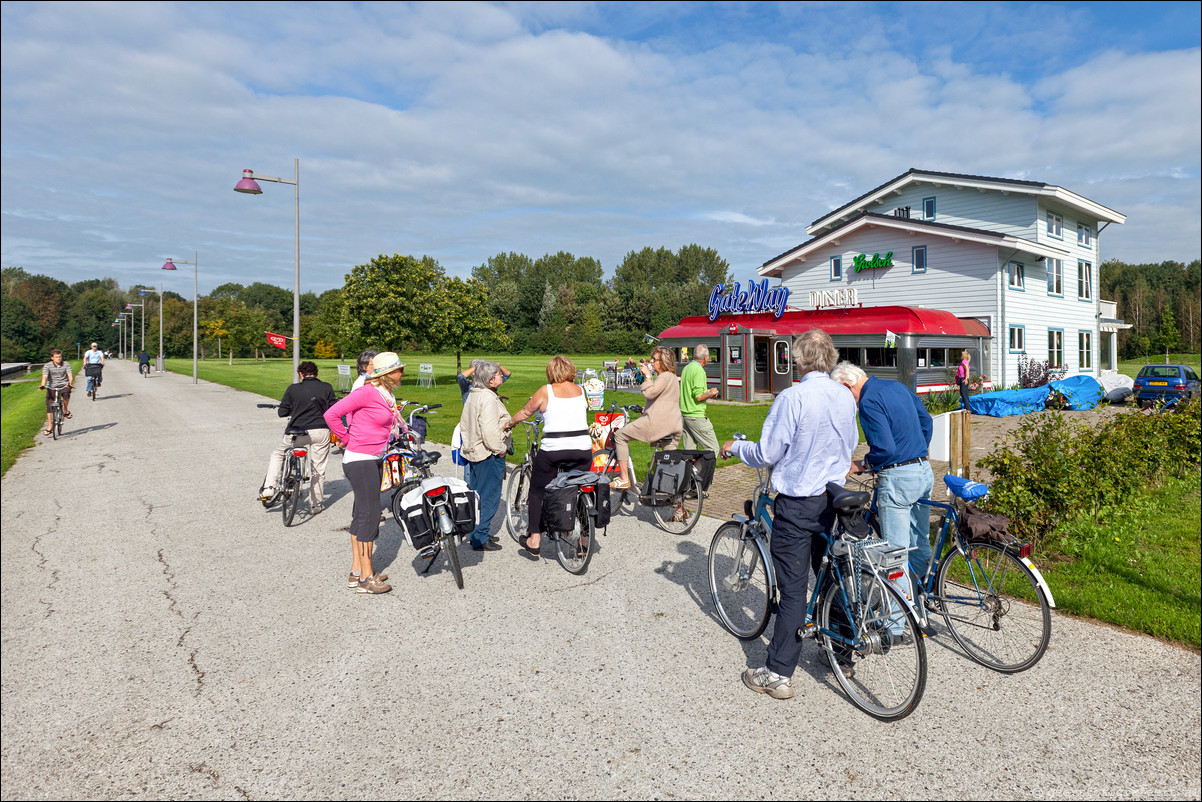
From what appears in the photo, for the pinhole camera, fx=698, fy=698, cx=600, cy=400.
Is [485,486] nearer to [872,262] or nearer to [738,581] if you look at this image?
[738,581]

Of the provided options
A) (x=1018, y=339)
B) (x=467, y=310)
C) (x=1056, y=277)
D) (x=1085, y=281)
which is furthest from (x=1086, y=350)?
(x=467, y=310)

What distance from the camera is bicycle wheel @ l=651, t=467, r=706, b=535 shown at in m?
6.94

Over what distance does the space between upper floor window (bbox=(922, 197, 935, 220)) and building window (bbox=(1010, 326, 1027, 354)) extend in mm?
5925

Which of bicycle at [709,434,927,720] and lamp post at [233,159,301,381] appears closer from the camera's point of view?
bicycle at [709,434,927,720]

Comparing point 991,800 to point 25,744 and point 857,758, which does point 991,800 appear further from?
point 25,744

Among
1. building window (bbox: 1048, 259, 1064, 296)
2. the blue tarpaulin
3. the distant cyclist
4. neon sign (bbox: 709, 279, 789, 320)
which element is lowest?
the blue tarpaulin

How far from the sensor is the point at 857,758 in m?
3.18

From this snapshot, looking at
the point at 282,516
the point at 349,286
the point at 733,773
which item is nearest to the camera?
the point at 733,773

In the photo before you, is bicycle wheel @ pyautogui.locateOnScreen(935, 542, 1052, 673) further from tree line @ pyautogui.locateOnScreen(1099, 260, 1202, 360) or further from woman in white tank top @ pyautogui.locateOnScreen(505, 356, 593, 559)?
tree line @ pyautogui.locateOnScreen(1099, 260, 1202, 360)

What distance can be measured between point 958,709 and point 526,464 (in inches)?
181

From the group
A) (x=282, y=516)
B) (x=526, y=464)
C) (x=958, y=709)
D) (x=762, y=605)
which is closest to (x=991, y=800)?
(x=958, y=709)

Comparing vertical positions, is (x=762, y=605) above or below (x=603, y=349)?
below

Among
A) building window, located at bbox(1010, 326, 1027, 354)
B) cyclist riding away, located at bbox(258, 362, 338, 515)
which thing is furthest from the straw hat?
building window, located at bbox(1010, 326, 1027, 354)

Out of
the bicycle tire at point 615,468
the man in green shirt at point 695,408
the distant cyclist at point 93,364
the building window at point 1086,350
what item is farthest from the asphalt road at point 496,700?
the building window at point 1086,350
